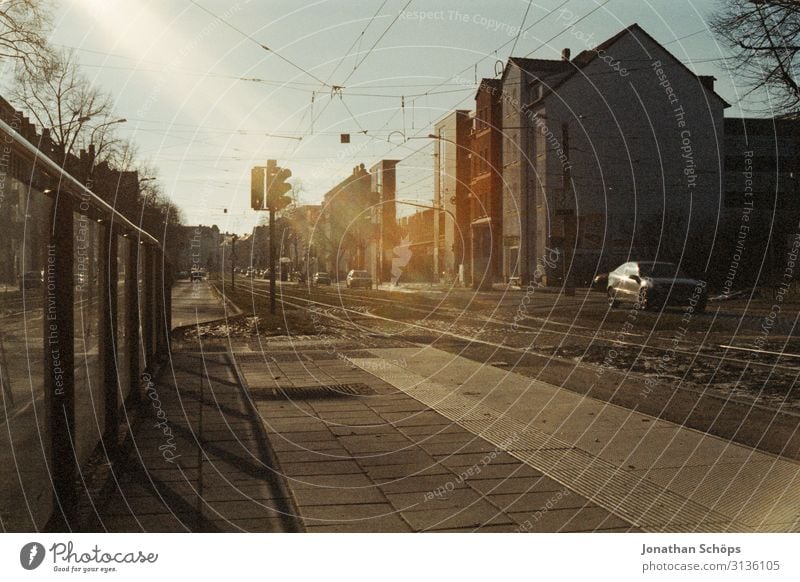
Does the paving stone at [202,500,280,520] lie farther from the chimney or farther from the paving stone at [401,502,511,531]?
the chimney

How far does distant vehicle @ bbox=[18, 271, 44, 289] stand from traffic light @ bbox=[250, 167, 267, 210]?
54.9 feet

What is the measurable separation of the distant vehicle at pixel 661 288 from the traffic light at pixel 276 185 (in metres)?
10.7

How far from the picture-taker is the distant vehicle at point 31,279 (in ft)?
12.8

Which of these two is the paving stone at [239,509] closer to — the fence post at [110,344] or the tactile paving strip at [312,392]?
the fence post at [110,344]

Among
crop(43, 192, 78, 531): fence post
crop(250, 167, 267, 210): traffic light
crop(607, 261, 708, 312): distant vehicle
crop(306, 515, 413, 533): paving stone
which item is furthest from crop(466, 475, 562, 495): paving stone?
crop(607, 261, 708, 312): distant vehicle

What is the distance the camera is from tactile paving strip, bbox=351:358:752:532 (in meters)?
4.87

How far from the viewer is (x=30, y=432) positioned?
13.3ft

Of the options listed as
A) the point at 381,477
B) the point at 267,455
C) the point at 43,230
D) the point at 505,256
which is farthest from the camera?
the point at 505,256

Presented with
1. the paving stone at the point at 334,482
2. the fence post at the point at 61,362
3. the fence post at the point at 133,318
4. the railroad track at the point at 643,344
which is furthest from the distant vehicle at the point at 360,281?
the fence post at the point at 61,362

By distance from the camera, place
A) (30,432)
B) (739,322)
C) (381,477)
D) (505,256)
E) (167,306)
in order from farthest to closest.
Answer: (505,256), (739,322), (167,306), (381,477), (30,432)

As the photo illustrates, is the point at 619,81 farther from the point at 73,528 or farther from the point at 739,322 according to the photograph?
the point at 73,528

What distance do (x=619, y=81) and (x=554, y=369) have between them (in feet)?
138

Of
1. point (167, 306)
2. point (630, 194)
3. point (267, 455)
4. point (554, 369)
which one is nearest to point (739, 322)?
point (554, 369)

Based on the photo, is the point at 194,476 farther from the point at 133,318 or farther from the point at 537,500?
the point at 133,318
